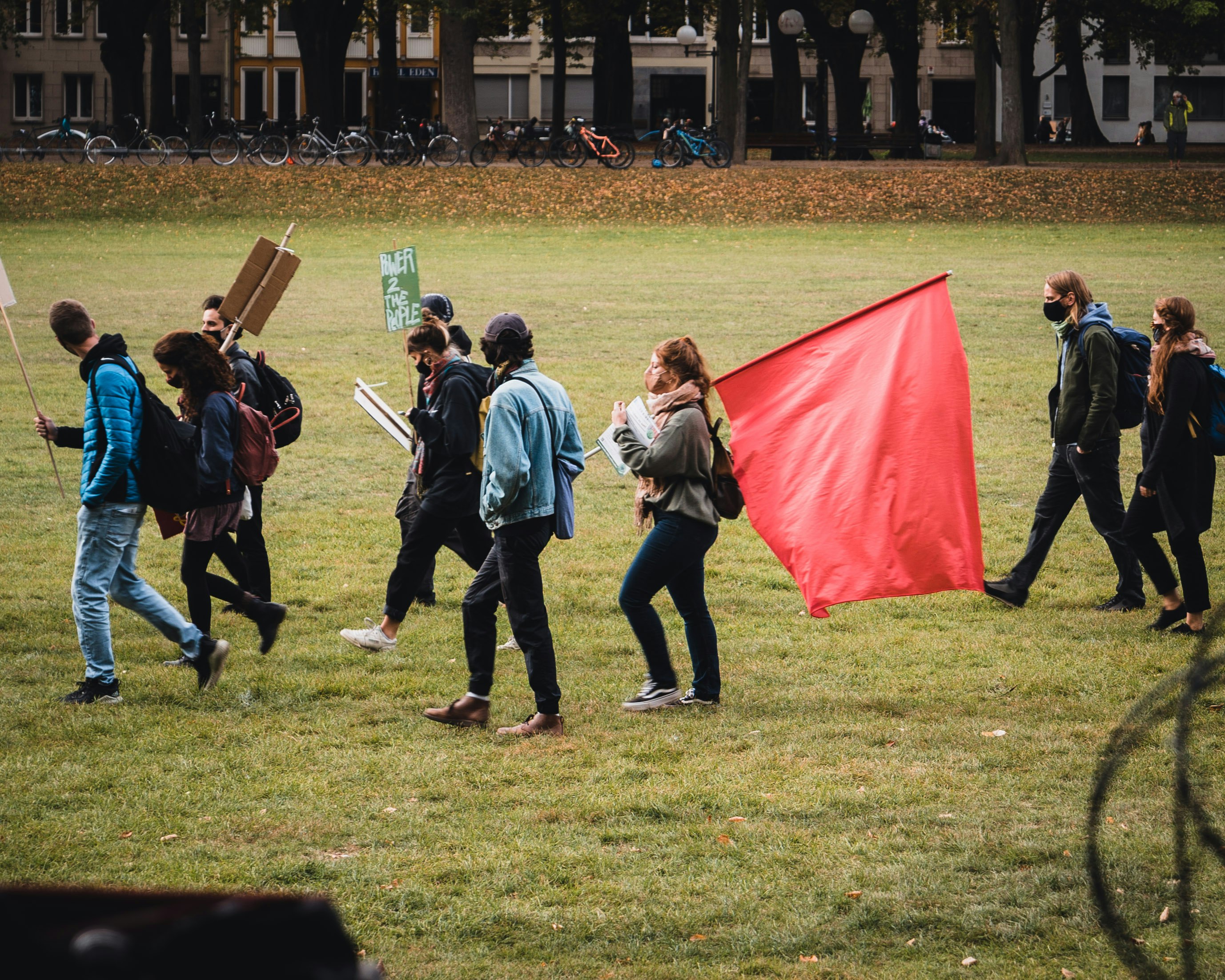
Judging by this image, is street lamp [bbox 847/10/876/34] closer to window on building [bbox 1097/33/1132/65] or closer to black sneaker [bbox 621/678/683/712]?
window on building [bbox 1097/33/1132/65]

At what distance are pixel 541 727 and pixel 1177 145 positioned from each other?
4144cm

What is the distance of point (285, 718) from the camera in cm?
689

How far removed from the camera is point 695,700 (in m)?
7.12

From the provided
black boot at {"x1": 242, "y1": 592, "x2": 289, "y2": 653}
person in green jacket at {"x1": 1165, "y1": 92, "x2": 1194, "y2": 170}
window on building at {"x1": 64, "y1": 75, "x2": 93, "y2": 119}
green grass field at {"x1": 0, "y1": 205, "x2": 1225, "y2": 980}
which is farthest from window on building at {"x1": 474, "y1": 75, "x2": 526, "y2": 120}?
black boot at {"x1": 242, "y1": 592, "x2": 289, "y2": 653}

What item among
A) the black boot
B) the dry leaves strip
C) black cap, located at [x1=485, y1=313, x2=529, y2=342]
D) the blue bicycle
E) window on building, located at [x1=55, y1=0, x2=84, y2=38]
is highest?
window on building, located at [x1=55, y1=0, x2=84, y2=38]

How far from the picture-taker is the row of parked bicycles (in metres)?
40.4

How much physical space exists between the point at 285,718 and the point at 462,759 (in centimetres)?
109

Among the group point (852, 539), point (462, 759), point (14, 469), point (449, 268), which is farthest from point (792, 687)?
point (449, 268)

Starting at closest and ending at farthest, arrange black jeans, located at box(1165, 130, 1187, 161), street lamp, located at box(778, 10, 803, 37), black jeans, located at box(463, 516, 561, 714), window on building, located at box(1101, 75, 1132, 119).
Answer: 1. black jeans, located at box(463, 516, 561, 714)
2. black jeans, located at box(1165, 130, 1187, 161)
3. street lamp, located at box(778, 10, 803, 37)
4. window on building, located at box(1101, 75, 1132, 119)

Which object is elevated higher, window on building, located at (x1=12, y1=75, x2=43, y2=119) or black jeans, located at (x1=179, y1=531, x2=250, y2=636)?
window on building, located at (x1=12, y1=75, x2=43, y2=119)

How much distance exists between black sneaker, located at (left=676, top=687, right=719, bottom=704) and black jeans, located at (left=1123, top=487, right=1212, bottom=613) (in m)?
2.77

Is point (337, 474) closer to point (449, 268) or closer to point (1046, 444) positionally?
point (1046, 444)

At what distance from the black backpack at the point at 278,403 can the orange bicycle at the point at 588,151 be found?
3308cm

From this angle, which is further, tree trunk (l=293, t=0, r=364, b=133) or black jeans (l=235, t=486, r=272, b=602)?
tree trunk (l=293, t=0, r=364, b=133)
